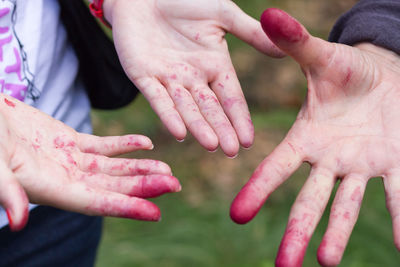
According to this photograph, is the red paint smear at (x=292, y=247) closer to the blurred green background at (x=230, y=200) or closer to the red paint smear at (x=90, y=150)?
the red paint smear at (x=90, y=150)

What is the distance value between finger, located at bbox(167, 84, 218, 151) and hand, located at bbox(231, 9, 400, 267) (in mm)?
166

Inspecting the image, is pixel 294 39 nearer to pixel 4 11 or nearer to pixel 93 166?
pixel 93 166

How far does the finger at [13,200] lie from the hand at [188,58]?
0.50 m

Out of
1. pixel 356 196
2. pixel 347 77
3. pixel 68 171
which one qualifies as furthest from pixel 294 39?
pixel 68 171

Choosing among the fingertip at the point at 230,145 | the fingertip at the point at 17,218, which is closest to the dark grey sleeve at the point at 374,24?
the fingertip at the point at 230,145

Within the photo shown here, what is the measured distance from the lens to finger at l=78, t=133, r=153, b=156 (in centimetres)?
113

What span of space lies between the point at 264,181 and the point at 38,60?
0.71 metres

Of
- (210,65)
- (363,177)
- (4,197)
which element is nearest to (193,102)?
(210,65)

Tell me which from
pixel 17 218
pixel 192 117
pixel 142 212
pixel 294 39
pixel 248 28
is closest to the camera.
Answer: pixel 17 218

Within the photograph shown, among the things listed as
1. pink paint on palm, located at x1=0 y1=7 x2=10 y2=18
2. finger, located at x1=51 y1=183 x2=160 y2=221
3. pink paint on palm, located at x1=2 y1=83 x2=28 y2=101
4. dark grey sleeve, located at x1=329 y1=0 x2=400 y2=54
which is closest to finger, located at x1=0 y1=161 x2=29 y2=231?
finger, located at x1=51 y1=183 x2=160 y2=221

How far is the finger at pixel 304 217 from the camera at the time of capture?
1021 mm

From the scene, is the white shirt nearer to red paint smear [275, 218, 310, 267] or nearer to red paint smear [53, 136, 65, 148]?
red paint smear [53, 136, 65, 148]

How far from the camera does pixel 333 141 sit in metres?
1.28

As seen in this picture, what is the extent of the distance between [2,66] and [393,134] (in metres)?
1.09
